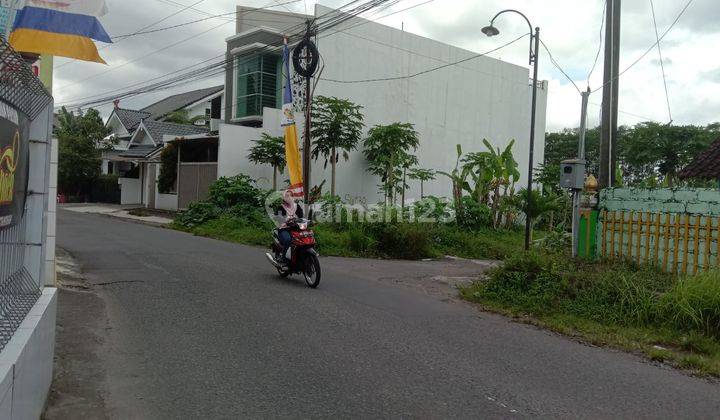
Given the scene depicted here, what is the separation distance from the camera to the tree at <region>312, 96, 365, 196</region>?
2156cm

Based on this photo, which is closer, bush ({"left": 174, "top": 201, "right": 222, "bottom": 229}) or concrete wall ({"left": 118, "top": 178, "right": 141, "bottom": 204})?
bush ({"left": 174, "top": 201, "right": 222, "bottom": 229})

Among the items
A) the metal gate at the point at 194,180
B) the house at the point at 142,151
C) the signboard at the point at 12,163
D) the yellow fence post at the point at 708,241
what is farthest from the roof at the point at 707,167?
the house at the point at 142,151

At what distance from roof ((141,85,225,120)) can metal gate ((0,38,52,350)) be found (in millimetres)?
43563

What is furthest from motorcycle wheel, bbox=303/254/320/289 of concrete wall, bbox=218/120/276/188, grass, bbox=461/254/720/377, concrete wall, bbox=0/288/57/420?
concrete wall, bbox=218/120/276/188

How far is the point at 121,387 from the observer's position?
16.5 feet

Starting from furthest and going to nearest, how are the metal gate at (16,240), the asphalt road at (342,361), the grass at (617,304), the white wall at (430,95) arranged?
the white wall at (430,95)
the grass at (617,304)
the asphalt road at (342,361)
the metal gate at (16,240)

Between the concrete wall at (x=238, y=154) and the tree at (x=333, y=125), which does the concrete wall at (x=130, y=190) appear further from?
the tree at (x=333, y=125)

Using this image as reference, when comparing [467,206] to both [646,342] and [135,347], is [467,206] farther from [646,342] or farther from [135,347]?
[135,347]

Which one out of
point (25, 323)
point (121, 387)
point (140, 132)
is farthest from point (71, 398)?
point (140, 132)

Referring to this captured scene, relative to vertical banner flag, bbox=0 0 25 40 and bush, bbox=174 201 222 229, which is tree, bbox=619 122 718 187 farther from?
vertical banner flag, bbox=0 0 25 40

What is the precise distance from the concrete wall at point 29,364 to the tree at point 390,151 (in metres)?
19.2

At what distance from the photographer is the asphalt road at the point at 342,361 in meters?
4.75

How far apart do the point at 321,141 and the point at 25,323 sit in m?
18.5

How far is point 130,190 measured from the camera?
35875 millimetres
